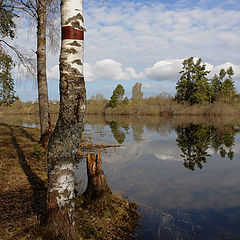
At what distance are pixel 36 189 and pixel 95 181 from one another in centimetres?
177

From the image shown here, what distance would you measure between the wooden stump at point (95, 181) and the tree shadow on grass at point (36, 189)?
112cm

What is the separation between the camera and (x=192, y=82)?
53219 mm

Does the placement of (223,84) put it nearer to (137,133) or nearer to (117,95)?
(117,95)

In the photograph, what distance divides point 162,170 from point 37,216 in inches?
261

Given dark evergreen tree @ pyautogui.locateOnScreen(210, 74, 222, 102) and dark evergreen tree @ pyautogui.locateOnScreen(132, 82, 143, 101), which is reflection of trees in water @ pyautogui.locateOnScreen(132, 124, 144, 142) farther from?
dark evergreen tree @ pyautogui.locateOnScreen(132, 82, 143, 101)

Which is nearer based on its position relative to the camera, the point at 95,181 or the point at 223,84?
the point at 95,181

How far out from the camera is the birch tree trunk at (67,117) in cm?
304

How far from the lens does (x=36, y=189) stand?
5680 mm

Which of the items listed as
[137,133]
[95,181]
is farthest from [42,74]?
[137,133]

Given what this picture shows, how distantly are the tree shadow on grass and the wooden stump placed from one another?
1.12 m

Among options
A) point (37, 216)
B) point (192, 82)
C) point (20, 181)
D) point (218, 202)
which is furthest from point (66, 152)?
point (192, 82)

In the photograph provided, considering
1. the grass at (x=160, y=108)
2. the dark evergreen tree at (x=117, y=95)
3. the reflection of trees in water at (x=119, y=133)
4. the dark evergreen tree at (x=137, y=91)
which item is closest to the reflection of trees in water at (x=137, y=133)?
the reflection of trees in water at (x=119, y=133)

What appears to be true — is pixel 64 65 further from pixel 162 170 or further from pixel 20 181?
pixel 162 170

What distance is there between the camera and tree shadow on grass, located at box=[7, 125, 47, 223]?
4.37 meters
